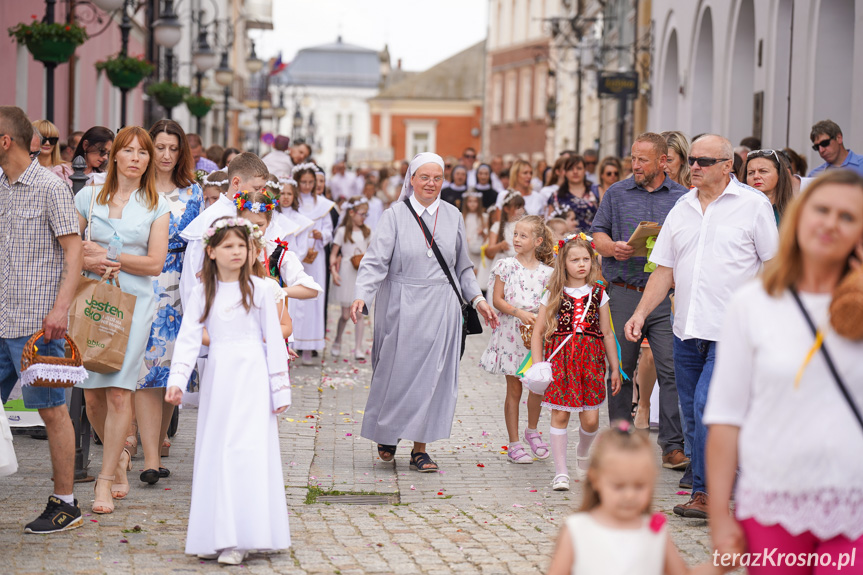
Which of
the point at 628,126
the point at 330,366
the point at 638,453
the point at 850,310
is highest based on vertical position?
the point at 628,126

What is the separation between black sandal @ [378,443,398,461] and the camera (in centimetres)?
777

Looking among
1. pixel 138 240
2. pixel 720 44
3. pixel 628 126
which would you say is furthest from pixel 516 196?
pixel 628 126

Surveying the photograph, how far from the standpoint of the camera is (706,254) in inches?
247

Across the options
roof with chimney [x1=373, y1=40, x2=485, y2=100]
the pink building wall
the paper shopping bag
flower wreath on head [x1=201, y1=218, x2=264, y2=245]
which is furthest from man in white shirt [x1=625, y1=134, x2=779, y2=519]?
roof with chimney [x1=373, y1=40, x2=485, y2=100]

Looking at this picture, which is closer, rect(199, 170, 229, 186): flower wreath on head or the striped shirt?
the striped shirt

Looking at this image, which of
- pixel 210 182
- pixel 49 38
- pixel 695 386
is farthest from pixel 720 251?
pixel 49 38

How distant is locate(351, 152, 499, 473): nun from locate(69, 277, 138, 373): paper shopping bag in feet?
5.77

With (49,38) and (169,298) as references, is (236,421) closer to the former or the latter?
(169,298)

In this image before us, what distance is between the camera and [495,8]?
2393 inches

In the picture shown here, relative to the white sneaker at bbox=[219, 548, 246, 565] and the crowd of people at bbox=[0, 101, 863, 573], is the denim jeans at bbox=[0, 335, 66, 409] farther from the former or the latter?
the white sneaker at bbox=[219, 548, 246, 565]

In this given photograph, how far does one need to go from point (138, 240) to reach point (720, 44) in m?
13.0

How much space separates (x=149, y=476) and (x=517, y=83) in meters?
52.2

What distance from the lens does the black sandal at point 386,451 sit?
777 centimetres

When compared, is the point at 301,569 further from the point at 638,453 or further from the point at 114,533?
the point at 638,453
